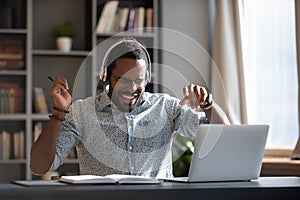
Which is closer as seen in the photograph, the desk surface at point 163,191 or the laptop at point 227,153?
the desk surface at point 163,191

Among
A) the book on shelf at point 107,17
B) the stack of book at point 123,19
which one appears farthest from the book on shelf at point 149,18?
the book on shelf at point 107,17

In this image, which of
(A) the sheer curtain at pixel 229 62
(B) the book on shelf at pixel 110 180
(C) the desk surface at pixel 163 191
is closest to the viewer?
(C) the desk surface at pixel 163 191

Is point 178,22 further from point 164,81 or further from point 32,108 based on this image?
point 32,108

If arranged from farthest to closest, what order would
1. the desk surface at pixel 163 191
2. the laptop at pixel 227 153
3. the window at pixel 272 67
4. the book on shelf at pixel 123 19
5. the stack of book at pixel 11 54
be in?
the book on shelf at pixel 123 19 → the stack of book at pixel 11 54 → the window at pixel 272 67 → the laptop at pixel 227 153 → the desk surface at pixel 163 191

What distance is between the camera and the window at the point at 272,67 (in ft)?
15.6

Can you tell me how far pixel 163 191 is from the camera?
2.12 meters

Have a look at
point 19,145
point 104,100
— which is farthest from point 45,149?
point 19,145

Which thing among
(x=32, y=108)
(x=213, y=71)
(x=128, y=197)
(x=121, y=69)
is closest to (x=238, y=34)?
(x=213, y=71)

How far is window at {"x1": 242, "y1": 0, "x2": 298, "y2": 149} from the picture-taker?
187 inches

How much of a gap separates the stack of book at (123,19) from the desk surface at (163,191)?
3137 millimetres

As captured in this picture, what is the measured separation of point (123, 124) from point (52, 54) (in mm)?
2570

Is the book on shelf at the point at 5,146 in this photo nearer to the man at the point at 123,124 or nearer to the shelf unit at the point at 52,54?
the shelf unit at the point at 52,54

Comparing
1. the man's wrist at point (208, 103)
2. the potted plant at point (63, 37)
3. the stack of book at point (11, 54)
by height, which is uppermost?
the potted plant at point (63, 37)

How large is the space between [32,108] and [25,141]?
251 millimetres
